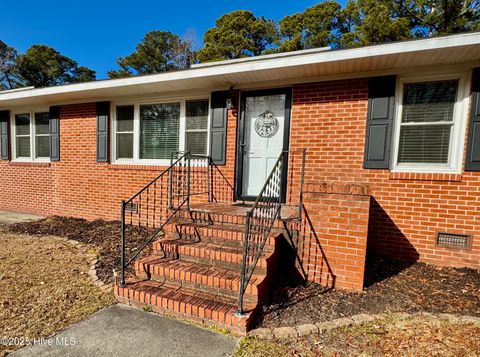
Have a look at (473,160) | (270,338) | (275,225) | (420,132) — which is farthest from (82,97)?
(473,160)

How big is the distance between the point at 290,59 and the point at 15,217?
7.29m

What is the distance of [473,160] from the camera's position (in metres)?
3.41

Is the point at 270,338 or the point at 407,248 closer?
the point at 270,338

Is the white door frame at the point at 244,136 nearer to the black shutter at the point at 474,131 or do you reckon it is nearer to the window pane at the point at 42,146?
the black shutter at the point at 474,131

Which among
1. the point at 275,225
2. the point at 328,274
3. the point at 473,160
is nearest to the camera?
the point at 328,274

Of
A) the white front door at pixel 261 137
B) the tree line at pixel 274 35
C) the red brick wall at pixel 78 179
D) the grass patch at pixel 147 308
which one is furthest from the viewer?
the tree line at pixel 274 35

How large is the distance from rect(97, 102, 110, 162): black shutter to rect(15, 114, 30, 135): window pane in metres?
2.70

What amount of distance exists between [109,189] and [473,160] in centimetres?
647

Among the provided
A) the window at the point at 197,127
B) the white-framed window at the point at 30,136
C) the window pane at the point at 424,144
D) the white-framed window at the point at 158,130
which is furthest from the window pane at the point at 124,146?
the window pane at the point at 424,144

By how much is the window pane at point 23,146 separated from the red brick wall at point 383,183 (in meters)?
6.99

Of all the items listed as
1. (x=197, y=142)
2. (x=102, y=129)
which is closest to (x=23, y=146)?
(x=102, y=129)

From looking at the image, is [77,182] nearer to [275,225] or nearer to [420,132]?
[275,225]

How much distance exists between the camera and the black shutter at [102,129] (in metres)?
5.60

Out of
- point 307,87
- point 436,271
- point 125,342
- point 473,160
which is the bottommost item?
point 125,342
